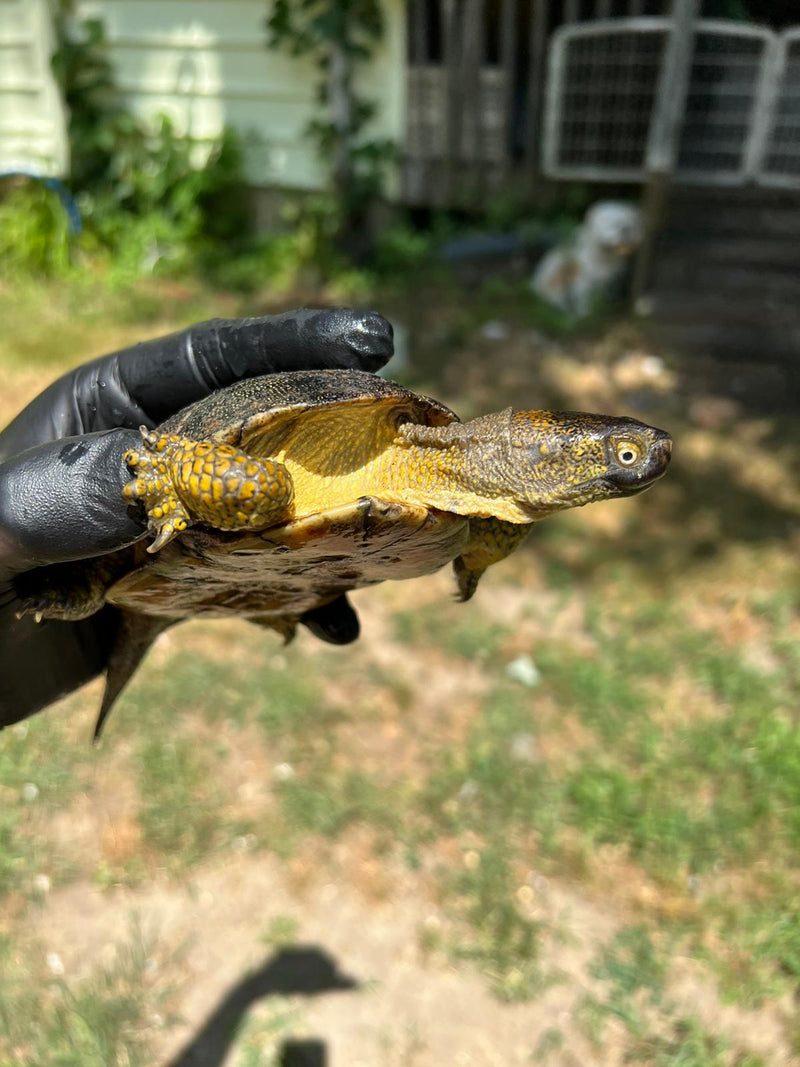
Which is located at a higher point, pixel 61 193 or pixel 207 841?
pixel 61 193

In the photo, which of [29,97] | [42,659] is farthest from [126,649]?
[29,97]

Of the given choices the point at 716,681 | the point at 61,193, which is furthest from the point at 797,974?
the point at 61,193

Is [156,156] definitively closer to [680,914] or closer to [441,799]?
[441,799]

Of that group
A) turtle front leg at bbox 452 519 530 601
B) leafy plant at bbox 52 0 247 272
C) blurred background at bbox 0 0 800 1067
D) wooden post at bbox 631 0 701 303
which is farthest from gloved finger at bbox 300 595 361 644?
leafy plant at bbox 52 0 247 272

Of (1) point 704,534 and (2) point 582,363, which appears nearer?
(1) point 704,534

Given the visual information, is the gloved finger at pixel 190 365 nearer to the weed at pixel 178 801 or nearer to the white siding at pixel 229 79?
the weed at pixel 178 801

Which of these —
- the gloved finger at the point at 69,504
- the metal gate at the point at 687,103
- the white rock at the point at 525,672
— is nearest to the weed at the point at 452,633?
the white rock at the point at 525,672
